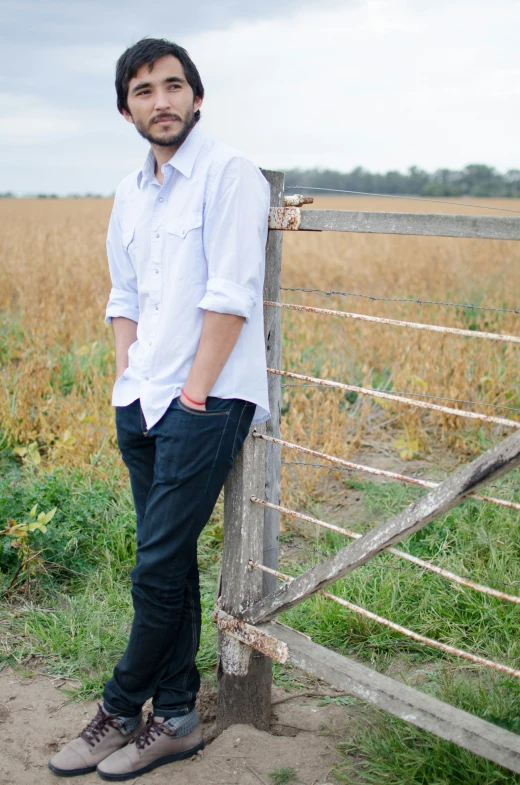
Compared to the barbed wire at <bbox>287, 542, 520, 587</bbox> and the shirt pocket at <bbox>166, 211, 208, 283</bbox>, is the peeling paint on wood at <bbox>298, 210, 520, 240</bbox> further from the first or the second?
the barbed wire at <bbox>287, 542, 520, 587</bbox>

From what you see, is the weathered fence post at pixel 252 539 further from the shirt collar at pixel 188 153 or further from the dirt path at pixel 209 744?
the shirt collar at pixel 188 153

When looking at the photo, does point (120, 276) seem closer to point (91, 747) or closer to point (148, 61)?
point (148, 61)

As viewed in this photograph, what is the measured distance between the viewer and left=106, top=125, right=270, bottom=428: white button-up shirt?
202cm

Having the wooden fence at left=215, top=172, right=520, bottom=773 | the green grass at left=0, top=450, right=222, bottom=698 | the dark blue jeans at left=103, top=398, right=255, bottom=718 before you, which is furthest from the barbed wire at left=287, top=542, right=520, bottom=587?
the dark blue jeans at left=103, top=398, right=255, bottom=718

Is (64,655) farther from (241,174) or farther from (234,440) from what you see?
(241,174)

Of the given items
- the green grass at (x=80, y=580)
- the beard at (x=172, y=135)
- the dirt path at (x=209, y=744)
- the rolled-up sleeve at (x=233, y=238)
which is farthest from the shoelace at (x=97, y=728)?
the beard at (x=172, y=135)

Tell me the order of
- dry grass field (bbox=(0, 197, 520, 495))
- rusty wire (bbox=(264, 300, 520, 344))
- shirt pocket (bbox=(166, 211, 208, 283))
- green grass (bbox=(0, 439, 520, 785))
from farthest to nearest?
dry grass field (bbox=(0, 197, 520, 495)) < green grass (bbox=(0, 439, 520, 785)) < shirt pocket (bbox=(166, 211, 208, 283)) < rusty wire (bbox=(264, 300, 520, 344))

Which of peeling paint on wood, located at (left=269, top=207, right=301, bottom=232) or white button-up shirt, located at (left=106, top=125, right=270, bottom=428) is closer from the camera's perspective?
white button-up shirt, located at (left=106, top=125, right=270, bottom=428)

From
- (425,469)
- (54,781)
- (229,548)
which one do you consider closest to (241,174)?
(229,548)

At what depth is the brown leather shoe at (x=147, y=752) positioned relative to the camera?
241 cm

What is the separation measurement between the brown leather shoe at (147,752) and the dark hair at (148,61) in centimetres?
193

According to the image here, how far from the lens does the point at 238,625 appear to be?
2523mm

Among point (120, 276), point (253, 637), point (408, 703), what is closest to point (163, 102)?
point (120, 276)

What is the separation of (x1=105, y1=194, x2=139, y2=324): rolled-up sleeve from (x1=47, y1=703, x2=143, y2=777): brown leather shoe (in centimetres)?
131
